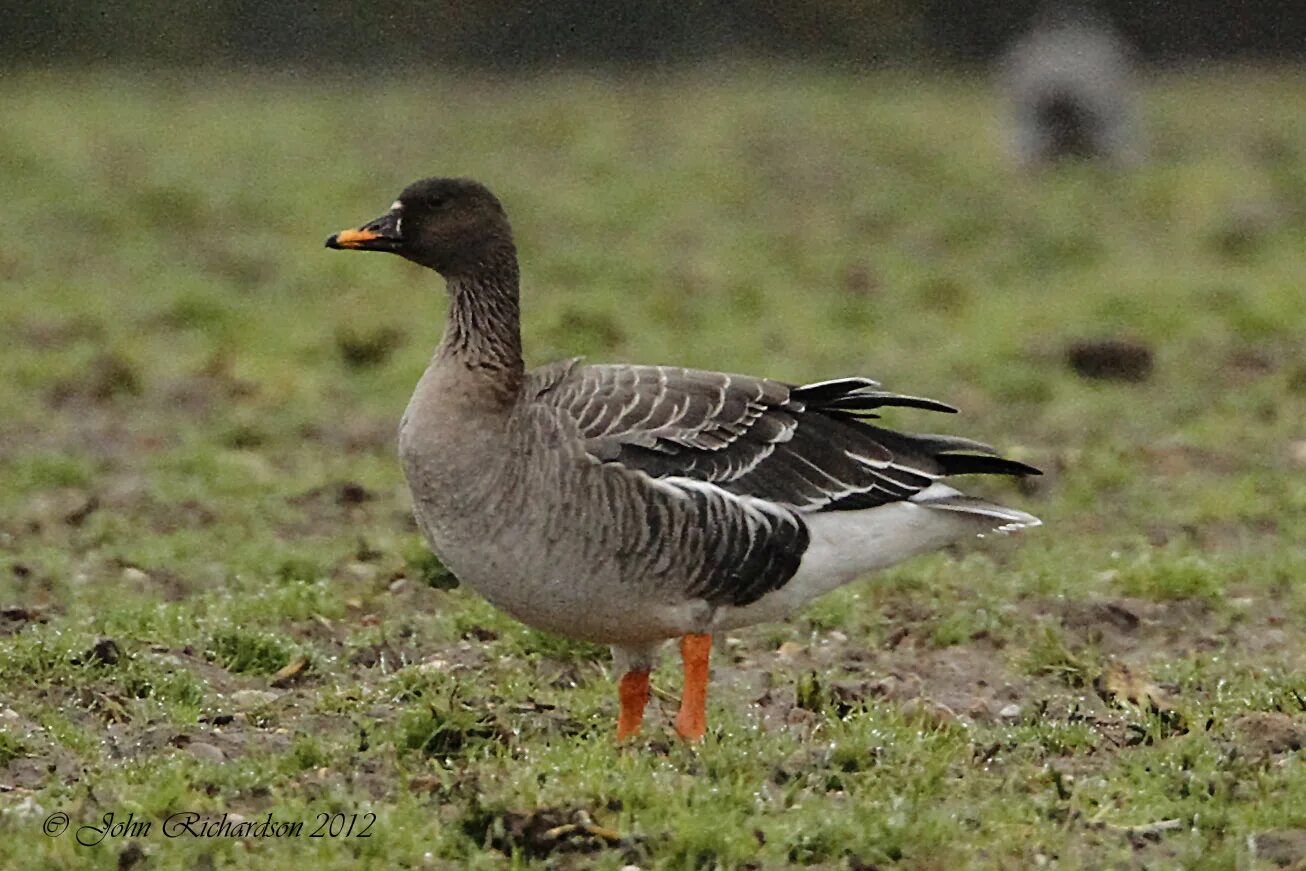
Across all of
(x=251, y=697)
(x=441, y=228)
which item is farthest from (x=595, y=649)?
(x=441, y=228)

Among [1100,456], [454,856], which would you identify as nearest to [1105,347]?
[1100,456]

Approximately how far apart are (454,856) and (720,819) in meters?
0.74

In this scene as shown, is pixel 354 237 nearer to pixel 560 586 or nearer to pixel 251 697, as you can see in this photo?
pixel 560 586

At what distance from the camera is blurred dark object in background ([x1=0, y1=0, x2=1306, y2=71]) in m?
29.9

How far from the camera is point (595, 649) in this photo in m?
8.51

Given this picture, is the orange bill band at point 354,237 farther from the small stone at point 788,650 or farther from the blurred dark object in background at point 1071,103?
the blurred dark object in background at point 1071,103

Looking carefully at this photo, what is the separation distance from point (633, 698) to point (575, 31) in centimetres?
2432

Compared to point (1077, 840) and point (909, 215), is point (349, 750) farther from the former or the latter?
point (909, 215)

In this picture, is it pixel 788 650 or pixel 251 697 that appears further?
pixel 788 650

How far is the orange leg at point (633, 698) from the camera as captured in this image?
7.32 meters

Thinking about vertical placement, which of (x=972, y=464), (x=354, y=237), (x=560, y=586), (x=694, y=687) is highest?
(x=354, y=237)

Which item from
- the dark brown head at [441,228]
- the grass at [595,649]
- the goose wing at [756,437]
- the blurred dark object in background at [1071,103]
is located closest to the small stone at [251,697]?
the grass at [595,649]

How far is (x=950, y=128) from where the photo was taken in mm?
25797

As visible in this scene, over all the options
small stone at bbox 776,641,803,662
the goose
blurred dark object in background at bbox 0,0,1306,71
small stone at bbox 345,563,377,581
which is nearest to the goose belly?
the goose
